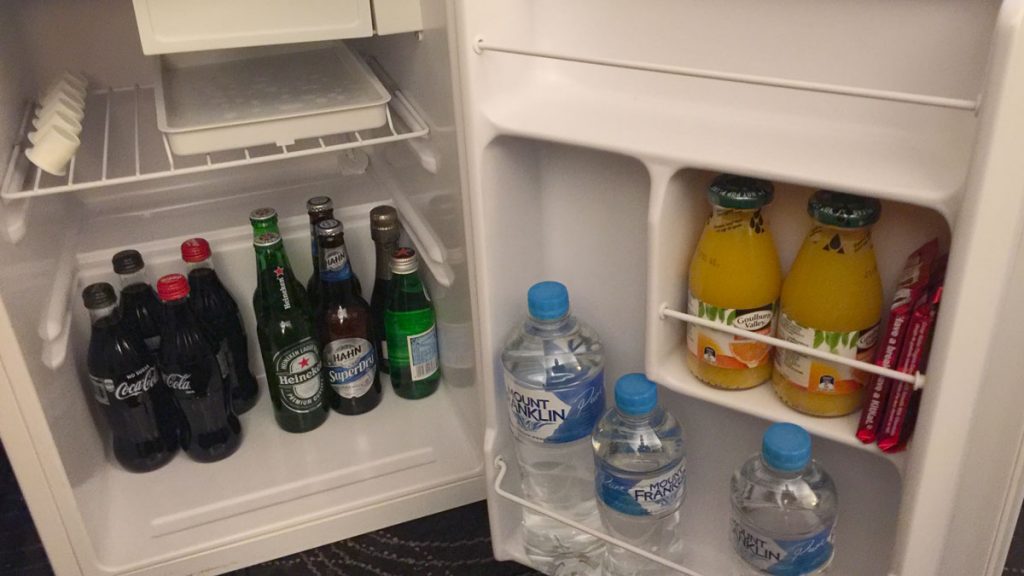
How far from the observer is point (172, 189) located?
156 centimetres

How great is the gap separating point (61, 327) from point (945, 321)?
1.05 meters

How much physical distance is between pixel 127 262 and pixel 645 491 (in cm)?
84

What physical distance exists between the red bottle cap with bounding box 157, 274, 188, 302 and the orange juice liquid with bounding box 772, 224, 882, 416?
2.83 feet

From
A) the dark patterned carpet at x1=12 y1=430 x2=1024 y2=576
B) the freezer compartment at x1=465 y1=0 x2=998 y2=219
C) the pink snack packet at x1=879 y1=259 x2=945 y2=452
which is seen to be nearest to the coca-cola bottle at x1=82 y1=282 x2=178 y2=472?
the dark patterned carpet at x1=12 y1=430 x2=1024 y2=576

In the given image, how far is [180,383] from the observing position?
1.29 metres

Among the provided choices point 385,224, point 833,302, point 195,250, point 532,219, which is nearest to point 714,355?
point 833,302

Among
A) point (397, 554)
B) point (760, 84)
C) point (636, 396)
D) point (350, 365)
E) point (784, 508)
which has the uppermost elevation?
point (760, 84)

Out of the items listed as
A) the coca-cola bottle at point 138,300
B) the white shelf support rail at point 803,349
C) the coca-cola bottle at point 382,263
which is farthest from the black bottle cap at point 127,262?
the white shelf support rail at point 803,349

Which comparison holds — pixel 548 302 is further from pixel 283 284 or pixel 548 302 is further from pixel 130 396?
pixel 130 396

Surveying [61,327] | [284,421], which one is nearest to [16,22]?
[61,327]

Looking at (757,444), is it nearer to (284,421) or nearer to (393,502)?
(393,502)

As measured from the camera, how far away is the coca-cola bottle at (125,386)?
1233mm

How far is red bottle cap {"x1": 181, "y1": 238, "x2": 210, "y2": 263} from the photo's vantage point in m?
1.30

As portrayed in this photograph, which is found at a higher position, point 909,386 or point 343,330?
point 909,386
